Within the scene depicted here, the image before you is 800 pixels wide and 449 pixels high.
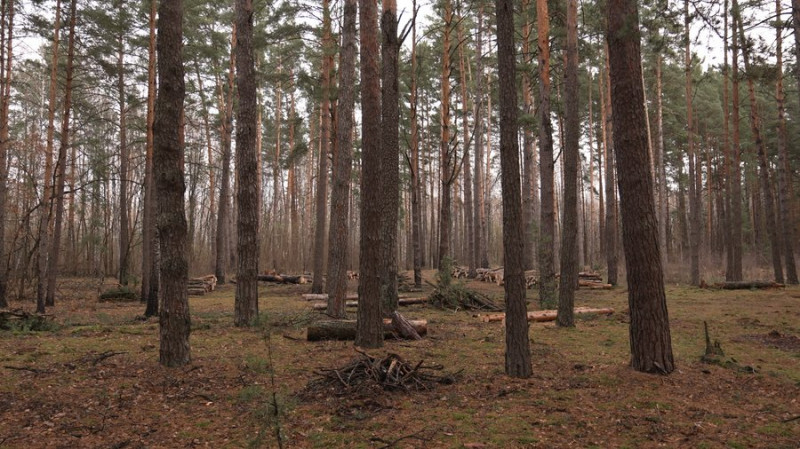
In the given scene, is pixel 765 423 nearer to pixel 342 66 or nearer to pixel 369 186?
pixel 369 186

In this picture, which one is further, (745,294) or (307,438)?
(745,294)

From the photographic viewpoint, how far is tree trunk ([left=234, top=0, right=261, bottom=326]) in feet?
29.4

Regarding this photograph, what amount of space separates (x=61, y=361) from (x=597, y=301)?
42.7 ft

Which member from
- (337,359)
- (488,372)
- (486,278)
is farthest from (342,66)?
(486,278)

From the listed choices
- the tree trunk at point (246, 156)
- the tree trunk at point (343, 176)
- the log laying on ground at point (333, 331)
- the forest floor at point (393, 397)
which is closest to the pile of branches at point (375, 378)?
the forest floor at point (393, 397)

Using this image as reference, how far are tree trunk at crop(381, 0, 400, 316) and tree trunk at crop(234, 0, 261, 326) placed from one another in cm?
251

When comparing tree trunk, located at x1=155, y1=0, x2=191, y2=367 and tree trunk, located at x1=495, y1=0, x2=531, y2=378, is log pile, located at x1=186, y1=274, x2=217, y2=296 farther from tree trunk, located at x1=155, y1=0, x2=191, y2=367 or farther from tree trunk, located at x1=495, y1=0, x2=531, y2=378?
tree trunk, located at x1=495, y1=0, x2=531, y2=378

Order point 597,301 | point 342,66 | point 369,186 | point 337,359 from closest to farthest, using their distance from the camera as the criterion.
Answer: point 337,359 → point 369,186 → point 342,66 → point 597,301

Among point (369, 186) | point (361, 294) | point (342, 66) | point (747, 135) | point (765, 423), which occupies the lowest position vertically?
point (765, 423)

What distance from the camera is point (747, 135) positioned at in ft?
101

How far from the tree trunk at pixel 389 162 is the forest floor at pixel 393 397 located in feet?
6.48

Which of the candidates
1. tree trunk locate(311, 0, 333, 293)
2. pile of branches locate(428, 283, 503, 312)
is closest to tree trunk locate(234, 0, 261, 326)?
tree trunk locate(311, 0, 333, 293)

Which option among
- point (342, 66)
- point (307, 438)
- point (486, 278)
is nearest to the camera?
point (307, 438)

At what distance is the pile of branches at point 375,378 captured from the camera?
16.9ft
